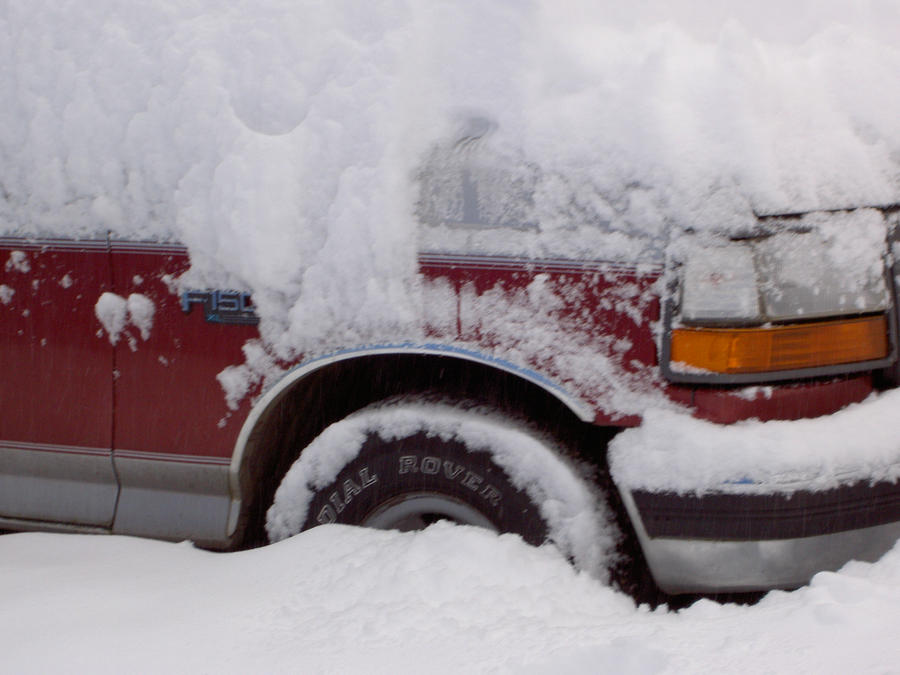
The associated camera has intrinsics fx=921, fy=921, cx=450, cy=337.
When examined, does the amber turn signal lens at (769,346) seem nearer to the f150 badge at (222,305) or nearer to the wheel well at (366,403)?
the wheel well at (366,403)

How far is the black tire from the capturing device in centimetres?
222

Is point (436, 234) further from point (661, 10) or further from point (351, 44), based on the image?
point (661, 10)

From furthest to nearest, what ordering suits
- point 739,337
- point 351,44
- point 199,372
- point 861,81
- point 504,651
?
point 199,372
point 351,44
point 861,81
point 739,337
point 504,651

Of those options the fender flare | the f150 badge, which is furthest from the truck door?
the fender flare

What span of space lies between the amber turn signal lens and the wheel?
43 centimetres

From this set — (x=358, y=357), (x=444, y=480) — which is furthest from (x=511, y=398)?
(x=358, y=357)

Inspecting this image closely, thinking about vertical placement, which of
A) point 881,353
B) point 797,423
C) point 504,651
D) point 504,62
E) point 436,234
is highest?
point 504,62

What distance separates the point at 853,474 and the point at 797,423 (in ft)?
0.51

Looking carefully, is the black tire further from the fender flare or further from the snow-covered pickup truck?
the fender flare

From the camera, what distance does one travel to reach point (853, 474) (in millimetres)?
1980

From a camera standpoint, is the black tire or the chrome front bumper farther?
the black tire

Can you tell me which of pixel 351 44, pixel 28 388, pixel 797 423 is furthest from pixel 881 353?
pixel 28 388

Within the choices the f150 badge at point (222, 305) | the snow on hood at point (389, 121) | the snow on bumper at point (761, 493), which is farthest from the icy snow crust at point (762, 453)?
the f150 badge at point (222, 305)

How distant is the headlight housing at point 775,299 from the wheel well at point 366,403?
0.35m
